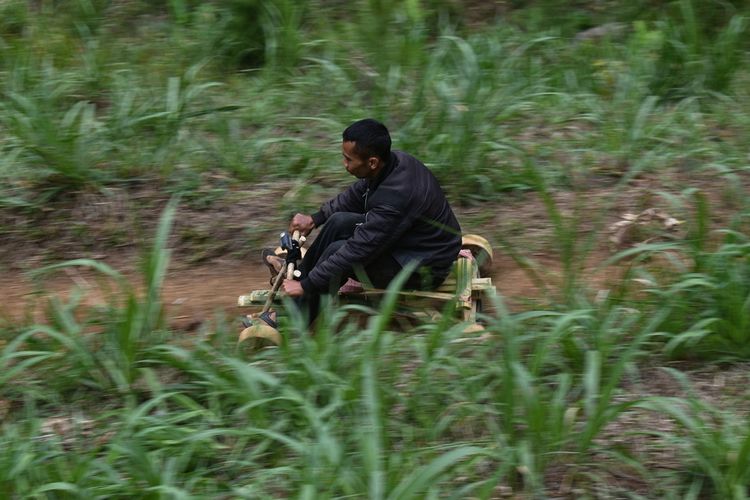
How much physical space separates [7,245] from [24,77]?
1.50 m

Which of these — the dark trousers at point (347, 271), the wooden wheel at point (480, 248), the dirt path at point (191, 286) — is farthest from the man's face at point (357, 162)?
the dirt path at point (191, 286)

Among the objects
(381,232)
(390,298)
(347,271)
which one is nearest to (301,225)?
(347,271)

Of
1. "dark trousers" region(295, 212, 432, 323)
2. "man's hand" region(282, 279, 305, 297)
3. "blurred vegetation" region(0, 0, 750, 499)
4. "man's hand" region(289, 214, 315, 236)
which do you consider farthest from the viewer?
"man's hand" region(289, 214, 315, 236)

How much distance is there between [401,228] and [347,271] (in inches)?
13.0

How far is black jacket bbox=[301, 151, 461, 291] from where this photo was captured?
14.8ft

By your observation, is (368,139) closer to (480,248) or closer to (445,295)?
(445,295)

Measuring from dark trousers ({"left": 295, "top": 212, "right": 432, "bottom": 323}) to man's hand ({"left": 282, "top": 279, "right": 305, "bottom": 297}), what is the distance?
50 millimetres

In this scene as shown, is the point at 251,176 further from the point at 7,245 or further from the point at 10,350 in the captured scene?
the point at 10,350

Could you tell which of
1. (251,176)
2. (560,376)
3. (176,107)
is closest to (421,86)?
(251,176)

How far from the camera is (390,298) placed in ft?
12.2

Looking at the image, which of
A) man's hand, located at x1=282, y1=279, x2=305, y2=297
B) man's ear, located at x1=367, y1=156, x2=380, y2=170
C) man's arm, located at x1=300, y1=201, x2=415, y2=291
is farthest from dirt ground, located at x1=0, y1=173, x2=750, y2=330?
man's ear, located at x1=367, y1=156, x2=380, y2=170

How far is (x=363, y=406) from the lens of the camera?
363 cm

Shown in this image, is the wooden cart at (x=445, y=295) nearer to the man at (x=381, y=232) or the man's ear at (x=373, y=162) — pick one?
the man at (x=381, y=232)

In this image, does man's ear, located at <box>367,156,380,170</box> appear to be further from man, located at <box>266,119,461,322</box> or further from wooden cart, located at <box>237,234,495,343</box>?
wooden cart, located at <box>237,234,495,343</box>
